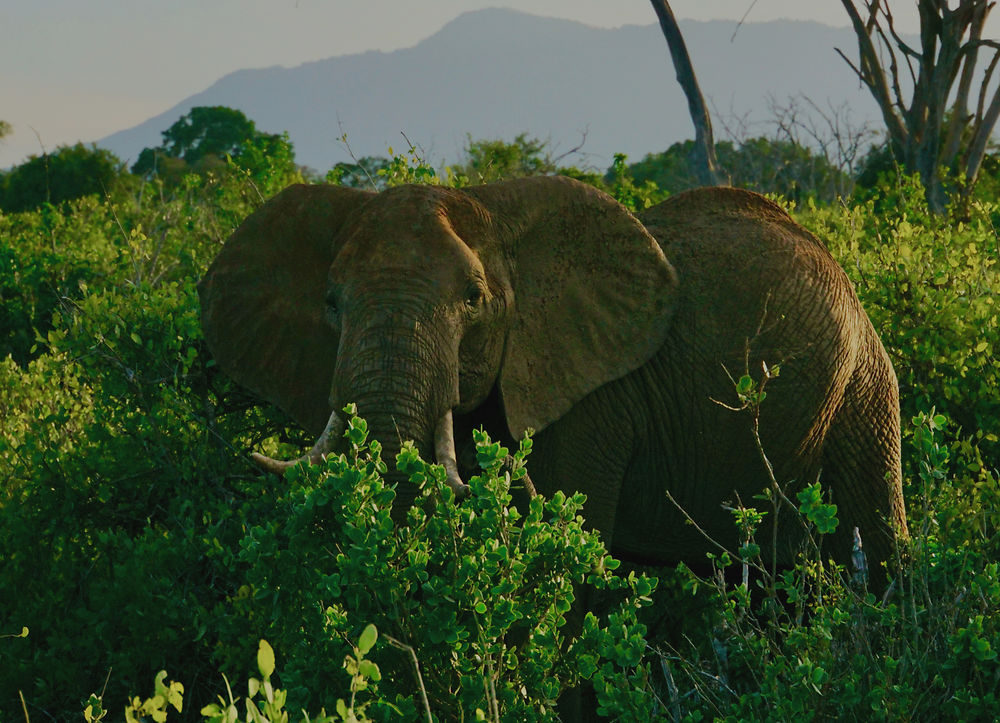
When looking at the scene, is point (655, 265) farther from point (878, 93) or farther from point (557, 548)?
point (878, 93)

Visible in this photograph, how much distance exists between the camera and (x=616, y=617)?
3145 mm

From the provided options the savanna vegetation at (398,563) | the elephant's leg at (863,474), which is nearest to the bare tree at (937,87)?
the savanna vegetation at (398,563)

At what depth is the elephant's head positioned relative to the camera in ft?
14.1

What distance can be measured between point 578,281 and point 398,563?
1.88 m

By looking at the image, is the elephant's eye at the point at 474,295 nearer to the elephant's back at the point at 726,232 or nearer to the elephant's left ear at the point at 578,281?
the elephant's left ear at the point at 578,281

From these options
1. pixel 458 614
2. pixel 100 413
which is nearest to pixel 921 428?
pixel 458 614

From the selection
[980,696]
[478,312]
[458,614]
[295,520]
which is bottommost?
[980,696]

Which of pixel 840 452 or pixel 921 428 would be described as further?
pixel 840 452

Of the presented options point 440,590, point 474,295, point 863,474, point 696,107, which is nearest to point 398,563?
point 440,590

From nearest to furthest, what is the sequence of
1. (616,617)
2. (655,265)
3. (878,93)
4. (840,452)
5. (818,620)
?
(616,617) → (818,620) → (655,265) → (840,452) → (878,93)

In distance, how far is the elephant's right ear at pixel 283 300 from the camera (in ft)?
15.8

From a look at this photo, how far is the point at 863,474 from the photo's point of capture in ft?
17.1

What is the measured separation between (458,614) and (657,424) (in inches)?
75.3

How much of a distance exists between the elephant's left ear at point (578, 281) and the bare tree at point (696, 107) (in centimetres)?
878
